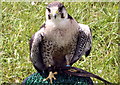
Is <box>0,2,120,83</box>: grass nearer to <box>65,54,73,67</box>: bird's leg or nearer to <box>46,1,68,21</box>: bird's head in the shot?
<box>65,54,73,67</box>: bird's leg

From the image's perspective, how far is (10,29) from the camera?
3.54 m

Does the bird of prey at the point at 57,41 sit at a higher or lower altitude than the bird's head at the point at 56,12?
lower

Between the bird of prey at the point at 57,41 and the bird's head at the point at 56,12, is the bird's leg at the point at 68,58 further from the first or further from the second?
the bird's head at the point at 56,12

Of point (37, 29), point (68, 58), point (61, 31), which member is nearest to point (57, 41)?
point (61, 31)

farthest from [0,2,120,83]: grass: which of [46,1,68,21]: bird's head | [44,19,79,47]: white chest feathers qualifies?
[46,1,68,21]: bird's head

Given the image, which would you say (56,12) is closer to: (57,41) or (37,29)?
(57,41)

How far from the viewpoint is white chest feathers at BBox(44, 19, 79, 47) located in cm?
220

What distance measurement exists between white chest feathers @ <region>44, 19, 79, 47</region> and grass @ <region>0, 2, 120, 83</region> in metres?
0.88

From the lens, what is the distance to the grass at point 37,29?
10.3 ft

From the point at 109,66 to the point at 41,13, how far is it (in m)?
1.18

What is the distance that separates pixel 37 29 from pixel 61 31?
1156 mm

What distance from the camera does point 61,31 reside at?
222 centimetres

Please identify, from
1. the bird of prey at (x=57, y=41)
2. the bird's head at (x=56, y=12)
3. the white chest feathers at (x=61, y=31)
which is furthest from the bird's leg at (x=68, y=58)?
the bird's head at (x=56, y=12)

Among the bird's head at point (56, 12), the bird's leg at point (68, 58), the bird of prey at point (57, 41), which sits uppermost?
the bird's head at point (56, 12)
